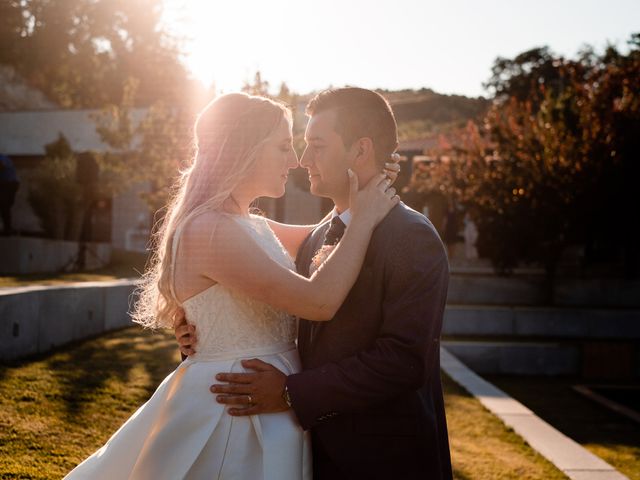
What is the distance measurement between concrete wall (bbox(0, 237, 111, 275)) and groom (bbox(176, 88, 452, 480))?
14448 mm

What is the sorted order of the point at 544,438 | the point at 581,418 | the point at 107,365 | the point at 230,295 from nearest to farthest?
1. the point at 230,295
2. the point at 544,438
3. the point at 107,365
4. the point at 581,418

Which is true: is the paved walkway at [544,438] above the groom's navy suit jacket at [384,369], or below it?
below

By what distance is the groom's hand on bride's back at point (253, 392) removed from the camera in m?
2.78

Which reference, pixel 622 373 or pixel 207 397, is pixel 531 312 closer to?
pixel 622 373

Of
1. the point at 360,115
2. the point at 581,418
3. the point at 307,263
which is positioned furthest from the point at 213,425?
the point at 581,418

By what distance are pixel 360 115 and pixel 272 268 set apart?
0.76 m

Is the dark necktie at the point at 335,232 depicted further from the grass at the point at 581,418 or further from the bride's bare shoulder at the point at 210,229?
the grass at the point at 581,418

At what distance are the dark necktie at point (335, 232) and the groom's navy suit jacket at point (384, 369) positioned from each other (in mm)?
216

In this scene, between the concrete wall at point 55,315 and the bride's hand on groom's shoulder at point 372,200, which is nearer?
the bride's hand on groom's shoulder at point 372,200

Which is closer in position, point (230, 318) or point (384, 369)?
point (384, 369)

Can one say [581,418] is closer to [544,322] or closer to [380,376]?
[544,322]

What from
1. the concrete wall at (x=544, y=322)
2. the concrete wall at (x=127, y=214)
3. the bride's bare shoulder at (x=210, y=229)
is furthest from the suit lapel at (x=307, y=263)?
the concrete wall at (x=127, y=214)

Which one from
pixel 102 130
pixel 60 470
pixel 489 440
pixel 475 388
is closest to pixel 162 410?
pixel 60 470

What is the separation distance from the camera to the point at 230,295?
294cm
